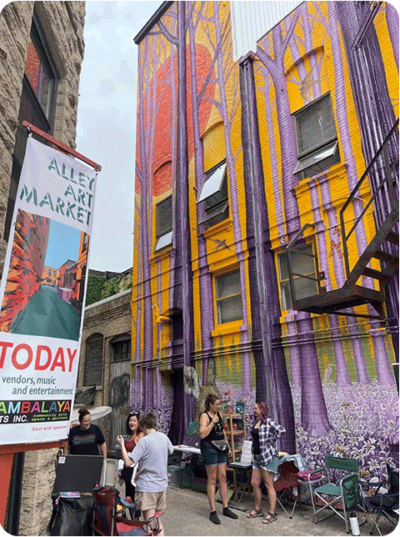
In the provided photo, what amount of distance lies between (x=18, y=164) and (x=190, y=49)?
1049 cm

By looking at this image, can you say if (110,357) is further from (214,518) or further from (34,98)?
(34,98)

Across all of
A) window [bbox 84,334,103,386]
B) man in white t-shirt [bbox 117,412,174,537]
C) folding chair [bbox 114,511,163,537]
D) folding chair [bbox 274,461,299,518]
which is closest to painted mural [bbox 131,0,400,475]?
folding chair [bbox 274,461,299,518]

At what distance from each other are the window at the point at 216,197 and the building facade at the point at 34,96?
4.94 meters

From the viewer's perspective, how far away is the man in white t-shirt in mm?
4715

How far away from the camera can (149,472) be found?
4.80 metres

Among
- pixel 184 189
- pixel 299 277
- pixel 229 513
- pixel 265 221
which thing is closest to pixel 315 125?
pixel 265 221

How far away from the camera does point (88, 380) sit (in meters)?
15.3

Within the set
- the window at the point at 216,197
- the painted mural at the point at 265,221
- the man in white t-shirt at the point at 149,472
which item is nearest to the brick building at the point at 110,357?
the painted mural at the point at 265,221

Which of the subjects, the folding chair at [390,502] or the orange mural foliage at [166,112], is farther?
the orange mural foliage at [166,112]

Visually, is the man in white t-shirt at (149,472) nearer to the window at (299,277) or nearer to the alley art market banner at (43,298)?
the alley art market banner at (43,298)

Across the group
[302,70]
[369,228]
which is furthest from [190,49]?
[369,228]

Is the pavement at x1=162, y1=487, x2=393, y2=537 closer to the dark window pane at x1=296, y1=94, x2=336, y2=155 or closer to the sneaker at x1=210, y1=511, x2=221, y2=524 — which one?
the sneaker at x1=210, y1=511, x2=221, y2=524

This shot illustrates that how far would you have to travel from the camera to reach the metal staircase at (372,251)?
5941mm

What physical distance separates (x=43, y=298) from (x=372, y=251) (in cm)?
458
